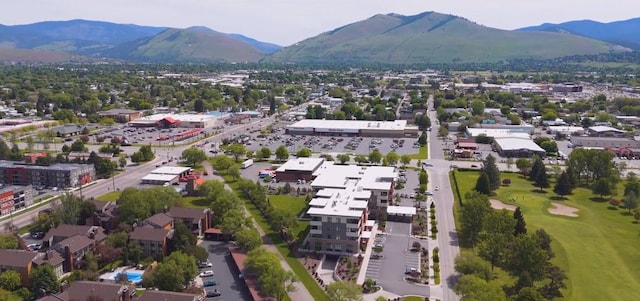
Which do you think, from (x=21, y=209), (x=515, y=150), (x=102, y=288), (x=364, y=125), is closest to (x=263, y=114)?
(x=364, y=125)

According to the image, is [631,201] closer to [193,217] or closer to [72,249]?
[193,217]

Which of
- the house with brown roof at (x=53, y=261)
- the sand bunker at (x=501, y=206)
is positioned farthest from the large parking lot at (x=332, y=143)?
the house with brown roof at (x=53, y=261)

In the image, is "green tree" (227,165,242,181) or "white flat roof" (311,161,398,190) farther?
"green tree" (227,165,242,181)

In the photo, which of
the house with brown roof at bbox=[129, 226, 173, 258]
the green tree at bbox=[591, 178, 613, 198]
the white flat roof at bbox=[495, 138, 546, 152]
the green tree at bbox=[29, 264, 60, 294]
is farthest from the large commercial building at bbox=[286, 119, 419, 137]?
the green tree at bbox=[29, 264, 60, 294]

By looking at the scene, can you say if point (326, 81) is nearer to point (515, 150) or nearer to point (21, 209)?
point (515, 150)

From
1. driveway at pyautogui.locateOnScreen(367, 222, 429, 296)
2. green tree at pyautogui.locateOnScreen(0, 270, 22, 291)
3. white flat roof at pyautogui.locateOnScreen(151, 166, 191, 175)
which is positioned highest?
white flat roof at pyautogui.locateOnScreen(151, 166, 191, 175)

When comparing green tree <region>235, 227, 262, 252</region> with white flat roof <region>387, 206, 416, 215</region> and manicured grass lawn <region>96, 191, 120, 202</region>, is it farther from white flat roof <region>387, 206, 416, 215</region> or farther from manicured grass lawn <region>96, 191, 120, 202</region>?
manicured grass lawn <region>96, 191, 120, 202</region>
